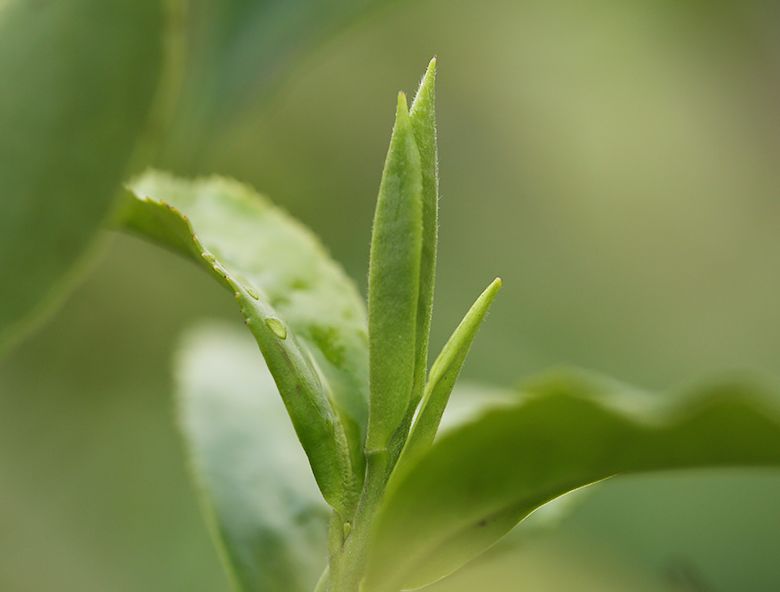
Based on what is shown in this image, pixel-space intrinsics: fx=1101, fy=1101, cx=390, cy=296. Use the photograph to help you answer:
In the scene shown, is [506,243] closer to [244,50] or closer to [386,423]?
[244,50]

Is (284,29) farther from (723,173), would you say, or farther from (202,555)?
(723,173)

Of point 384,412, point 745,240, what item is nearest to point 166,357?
point 384,412

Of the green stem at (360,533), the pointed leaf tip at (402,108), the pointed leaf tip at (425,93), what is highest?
the pointed leaf tip at (425,93)

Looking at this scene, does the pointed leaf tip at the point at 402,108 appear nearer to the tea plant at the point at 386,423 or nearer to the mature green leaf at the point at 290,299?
the tea plant at the point at 386,423

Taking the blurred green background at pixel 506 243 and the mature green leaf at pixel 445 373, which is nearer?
the mature green leaf at pixel 445 373

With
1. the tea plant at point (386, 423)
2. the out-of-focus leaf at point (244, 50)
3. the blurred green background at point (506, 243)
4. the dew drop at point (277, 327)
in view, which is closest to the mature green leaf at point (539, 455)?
the tea plant at point (386, 423)

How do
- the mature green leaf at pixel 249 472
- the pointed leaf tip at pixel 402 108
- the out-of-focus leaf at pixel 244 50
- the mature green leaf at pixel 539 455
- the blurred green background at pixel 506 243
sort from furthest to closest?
the blurred green background at pixel 506 243 → the out-of-focus leaf at pixel 244 50 → the mature green leaf at pixel 249 472 → the pointed leaf tip at pixel 402 108 → the mature green leaf at pixel 539 455

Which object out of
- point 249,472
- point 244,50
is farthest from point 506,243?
point 249,472
